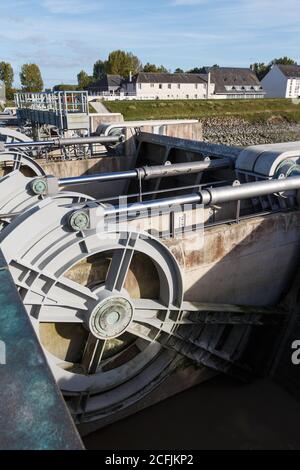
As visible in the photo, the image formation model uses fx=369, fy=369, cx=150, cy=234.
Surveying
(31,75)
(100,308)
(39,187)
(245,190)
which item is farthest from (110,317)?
(31,75)

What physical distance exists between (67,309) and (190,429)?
3.35m

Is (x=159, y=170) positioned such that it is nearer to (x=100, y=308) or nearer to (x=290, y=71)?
(x=100, y=308)

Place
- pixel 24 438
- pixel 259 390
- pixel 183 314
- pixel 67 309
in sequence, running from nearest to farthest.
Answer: pixel 24 438 → pixel 67 309 → pixel 183 314 → pixel 259 390

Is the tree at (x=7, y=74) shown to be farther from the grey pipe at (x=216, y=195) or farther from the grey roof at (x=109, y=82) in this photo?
the grey pipe at (x=216, y=195)

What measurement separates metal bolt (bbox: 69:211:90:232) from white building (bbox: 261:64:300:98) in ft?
259

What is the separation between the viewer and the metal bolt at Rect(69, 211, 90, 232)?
17.6 feet

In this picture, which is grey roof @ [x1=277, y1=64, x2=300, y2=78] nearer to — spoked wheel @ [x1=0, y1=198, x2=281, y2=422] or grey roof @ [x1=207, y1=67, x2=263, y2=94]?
grey roof @ [x1=207, y1=67, x2=263, y2=94]

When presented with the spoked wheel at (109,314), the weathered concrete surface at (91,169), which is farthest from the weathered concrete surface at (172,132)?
the spoked wheel at (109,314)

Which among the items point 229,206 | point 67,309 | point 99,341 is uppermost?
point 229,206

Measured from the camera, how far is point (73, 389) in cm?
592
